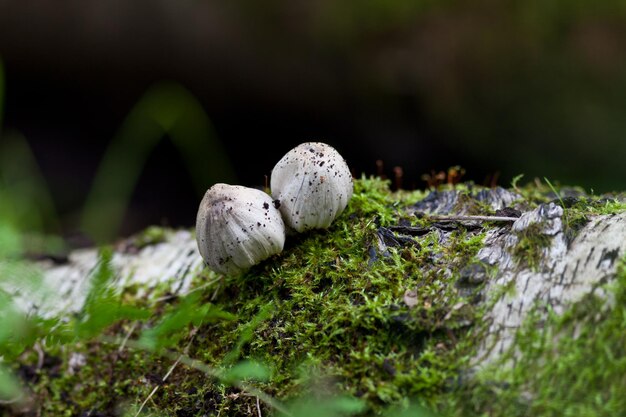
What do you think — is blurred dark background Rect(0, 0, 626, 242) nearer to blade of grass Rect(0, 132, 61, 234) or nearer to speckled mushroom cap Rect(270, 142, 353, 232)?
blade of grass Rect(0, 132, 61, 234)

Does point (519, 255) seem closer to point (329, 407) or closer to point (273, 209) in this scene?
point (329, 407)

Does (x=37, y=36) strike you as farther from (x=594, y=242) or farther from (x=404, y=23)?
(x=594, y=242)

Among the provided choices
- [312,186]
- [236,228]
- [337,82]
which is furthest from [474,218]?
[337,82]

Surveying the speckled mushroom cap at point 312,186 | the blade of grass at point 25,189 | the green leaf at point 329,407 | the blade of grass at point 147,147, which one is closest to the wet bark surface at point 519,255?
the speckled mushroom cap at point 312,186

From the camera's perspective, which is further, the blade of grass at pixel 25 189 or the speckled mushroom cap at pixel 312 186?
the blade of grass at pixel 25 189

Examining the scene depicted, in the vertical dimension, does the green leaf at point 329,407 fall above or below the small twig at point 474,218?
below

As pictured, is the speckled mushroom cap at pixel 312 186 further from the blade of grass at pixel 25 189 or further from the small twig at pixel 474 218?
the blade of grass at pixel 25 189
